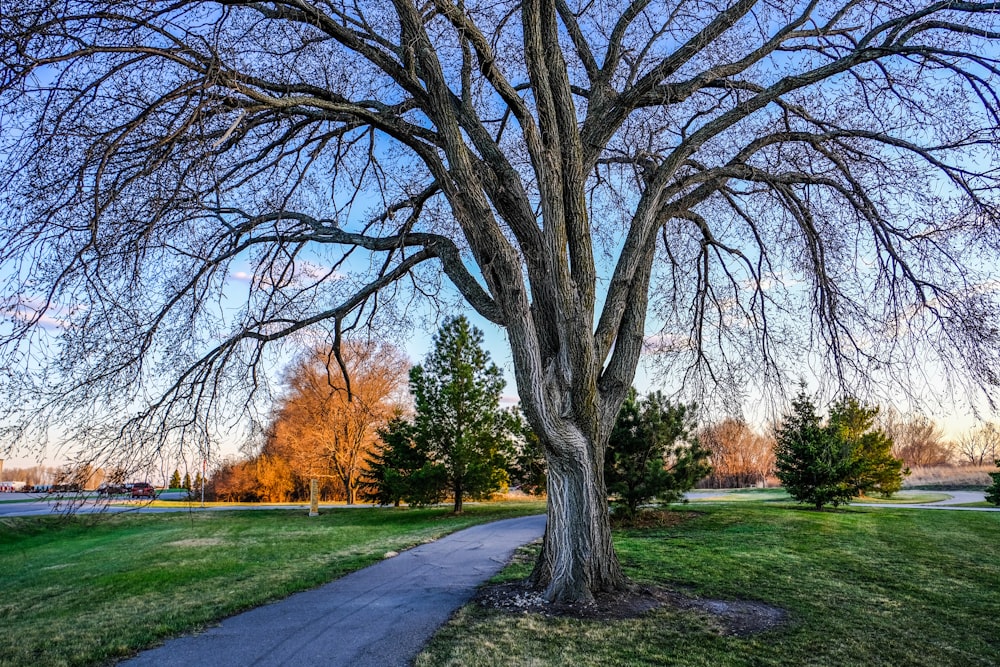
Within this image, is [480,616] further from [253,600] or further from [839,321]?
[839,321]

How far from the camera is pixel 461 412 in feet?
76.9

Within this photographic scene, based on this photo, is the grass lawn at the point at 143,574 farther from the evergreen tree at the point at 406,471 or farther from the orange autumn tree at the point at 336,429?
the orange autumn tree at the point at 336,429

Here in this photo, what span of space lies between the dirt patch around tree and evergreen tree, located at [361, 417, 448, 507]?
15518 millimetres

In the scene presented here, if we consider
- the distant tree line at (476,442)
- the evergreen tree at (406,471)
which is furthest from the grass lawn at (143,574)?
the distant tree line at (476,442)

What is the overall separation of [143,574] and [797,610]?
10039mm

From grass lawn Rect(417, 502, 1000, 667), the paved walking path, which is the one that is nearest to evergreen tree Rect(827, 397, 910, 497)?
grass lawn Rect(417, 502, 1000, 667)

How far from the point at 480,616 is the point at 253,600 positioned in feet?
9.72

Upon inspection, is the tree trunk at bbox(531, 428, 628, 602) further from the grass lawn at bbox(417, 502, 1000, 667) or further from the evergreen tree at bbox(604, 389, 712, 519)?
the evergreen tree at bbox(604, 389, 712, 519)

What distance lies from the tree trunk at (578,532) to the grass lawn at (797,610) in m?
0.60

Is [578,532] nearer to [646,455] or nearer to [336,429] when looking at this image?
[646,455]

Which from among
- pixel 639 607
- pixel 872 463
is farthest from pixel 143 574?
pixel 872 463

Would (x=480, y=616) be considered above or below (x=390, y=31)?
below

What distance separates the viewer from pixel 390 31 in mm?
7578

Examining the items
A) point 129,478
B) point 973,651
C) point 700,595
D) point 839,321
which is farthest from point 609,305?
point 129,478
